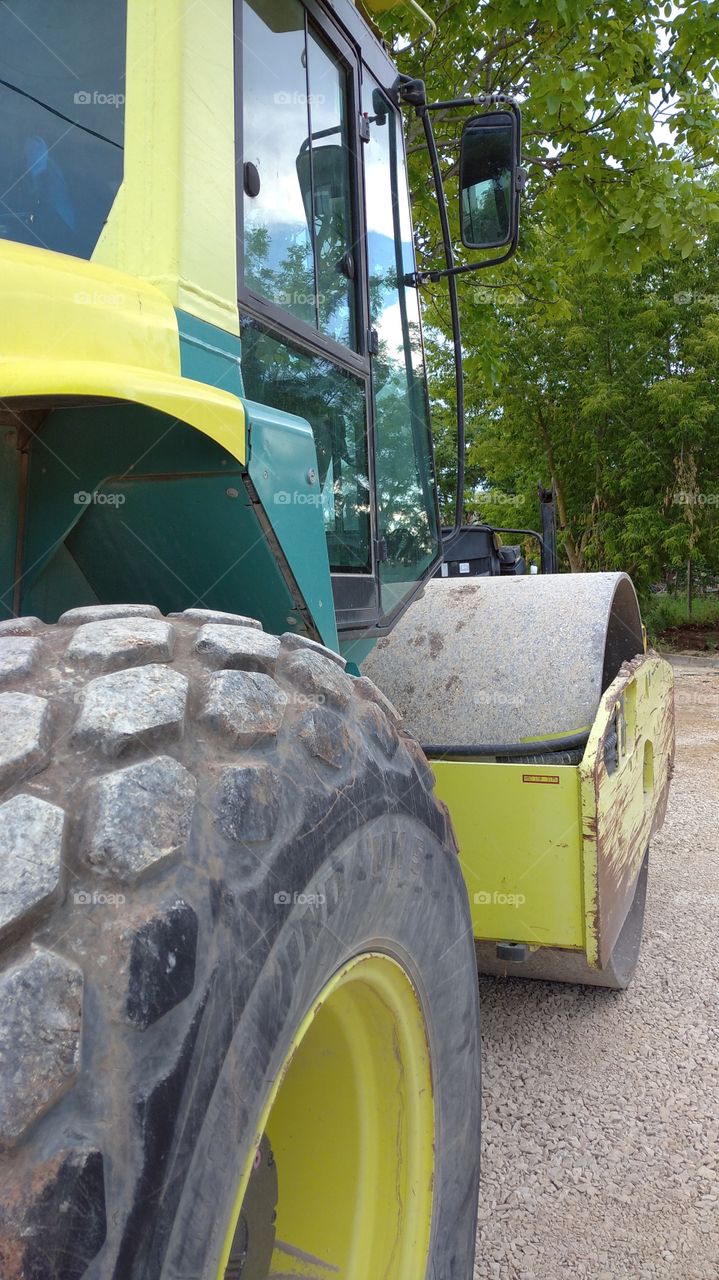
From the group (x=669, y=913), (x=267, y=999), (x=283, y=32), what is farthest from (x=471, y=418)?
(x=267, y=999)

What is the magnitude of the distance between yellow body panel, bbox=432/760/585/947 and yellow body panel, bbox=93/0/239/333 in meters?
1.39

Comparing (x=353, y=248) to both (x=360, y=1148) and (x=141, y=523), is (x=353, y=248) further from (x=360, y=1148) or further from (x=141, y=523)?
(x=360, y=1148)

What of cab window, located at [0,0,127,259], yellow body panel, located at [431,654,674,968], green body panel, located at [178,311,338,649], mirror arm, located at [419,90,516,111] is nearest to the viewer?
green body panel, located at [178,311,338,649]

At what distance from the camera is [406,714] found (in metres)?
2.85

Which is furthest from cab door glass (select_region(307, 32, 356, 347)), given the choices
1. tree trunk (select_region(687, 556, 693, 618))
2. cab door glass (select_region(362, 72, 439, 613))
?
tree trunk (select_region(687, 556, 693, 618))

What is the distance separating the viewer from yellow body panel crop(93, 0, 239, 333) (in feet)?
5.16

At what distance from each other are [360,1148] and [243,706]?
0.77 metres

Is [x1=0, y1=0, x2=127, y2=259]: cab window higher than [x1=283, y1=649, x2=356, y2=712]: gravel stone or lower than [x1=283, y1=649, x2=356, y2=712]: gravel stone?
higher

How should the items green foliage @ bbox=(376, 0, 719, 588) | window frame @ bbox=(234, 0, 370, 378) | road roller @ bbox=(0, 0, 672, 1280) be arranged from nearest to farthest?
road roller @ bbox=(0, 0, 672, 1280) → window frame @ bbox=(234, 0, 370, 378) → green foliage @ bbox=(376, 0, 719, 588)

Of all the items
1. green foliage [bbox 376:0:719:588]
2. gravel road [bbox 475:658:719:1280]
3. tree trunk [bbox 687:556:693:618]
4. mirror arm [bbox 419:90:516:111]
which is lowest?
gravel road [bbox 475:658:719:1280]

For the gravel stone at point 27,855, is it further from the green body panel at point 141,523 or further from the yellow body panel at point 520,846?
the yellow body panel at point 520,846

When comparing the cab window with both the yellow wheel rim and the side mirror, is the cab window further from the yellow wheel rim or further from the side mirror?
the yellow wheel rim

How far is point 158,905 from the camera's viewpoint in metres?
0.91

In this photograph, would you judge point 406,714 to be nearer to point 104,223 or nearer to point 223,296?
point 223,296
